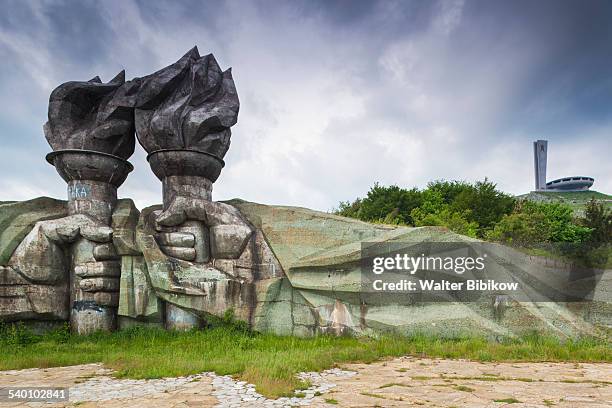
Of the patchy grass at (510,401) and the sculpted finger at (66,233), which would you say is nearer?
the patchy grass at (510,401)

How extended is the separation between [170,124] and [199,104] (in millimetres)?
843

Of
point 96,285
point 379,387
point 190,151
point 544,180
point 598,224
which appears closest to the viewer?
point 379,387

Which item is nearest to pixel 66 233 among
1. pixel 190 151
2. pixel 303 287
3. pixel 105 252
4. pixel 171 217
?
pixel 105 252

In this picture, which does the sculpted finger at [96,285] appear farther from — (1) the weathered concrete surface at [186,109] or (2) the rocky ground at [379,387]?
(1) the weathered concrete surface at [186,109]

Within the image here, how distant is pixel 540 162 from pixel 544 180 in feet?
12.8

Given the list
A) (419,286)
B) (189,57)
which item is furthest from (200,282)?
(189,57)

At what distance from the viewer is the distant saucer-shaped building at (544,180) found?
76.4 metres

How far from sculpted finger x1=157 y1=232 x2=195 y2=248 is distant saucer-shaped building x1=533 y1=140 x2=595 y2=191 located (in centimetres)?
8200

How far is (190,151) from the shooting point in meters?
8.66

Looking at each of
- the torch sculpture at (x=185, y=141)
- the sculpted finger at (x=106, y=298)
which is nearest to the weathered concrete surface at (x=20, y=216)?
the sculpted finger at (x=106, y=298)

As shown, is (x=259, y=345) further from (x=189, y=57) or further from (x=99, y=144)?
(x=189, y=57)

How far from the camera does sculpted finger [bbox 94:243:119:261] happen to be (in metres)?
8.41

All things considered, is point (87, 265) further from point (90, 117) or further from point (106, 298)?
point (90, 117)

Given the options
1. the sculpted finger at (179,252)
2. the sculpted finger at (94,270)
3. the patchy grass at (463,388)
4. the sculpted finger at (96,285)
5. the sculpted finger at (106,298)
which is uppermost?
the sculpted finger at (179,252)
